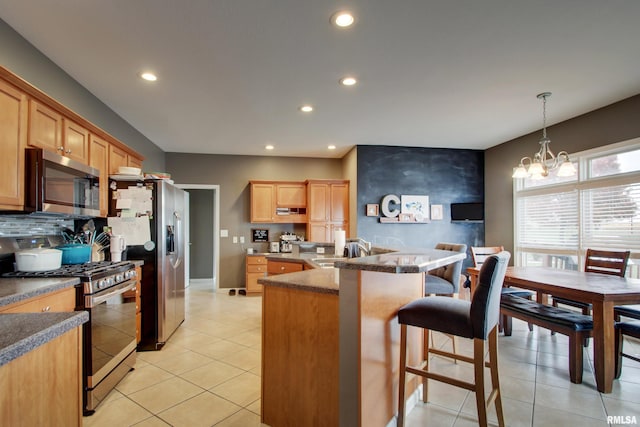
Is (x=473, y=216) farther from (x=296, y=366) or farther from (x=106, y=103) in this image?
(x=106, y=103)

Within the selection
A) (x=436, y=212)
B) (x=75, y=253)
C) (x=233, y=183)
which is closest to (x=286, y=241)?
(x=233, y=183)

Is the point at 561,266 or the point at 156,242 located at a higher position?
the point at 156,242

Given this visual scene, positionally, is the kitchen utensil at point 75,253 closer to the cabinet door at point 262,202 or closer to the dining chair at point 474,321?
the dining chair at point 474,321

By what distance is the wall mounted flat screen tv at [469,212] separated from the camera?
5.66m

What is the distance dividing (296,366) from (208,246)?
5867 mm

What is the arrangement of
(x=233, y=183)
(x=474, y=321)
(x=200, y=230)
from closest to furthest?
1. (x=474, y=321)
2. (x=233, y=183)
3. (x=200, y=230)

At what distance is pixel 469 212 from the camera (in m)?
5.68

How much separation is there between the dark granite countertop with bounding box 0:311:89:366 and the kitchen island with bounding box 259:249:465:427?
3.09 feet

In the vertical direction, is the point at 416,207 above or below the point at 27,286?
above

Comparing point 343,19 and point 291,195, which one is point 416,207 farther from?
point 343,19

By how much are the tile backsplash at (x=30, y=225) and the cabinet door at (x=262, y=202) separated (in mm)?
3191

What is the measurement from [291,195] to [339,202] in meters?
0.91

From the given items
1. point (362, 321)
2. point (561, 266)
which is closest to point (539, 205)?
point (561, 266)

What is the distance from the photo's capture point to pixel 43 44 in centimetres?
244
